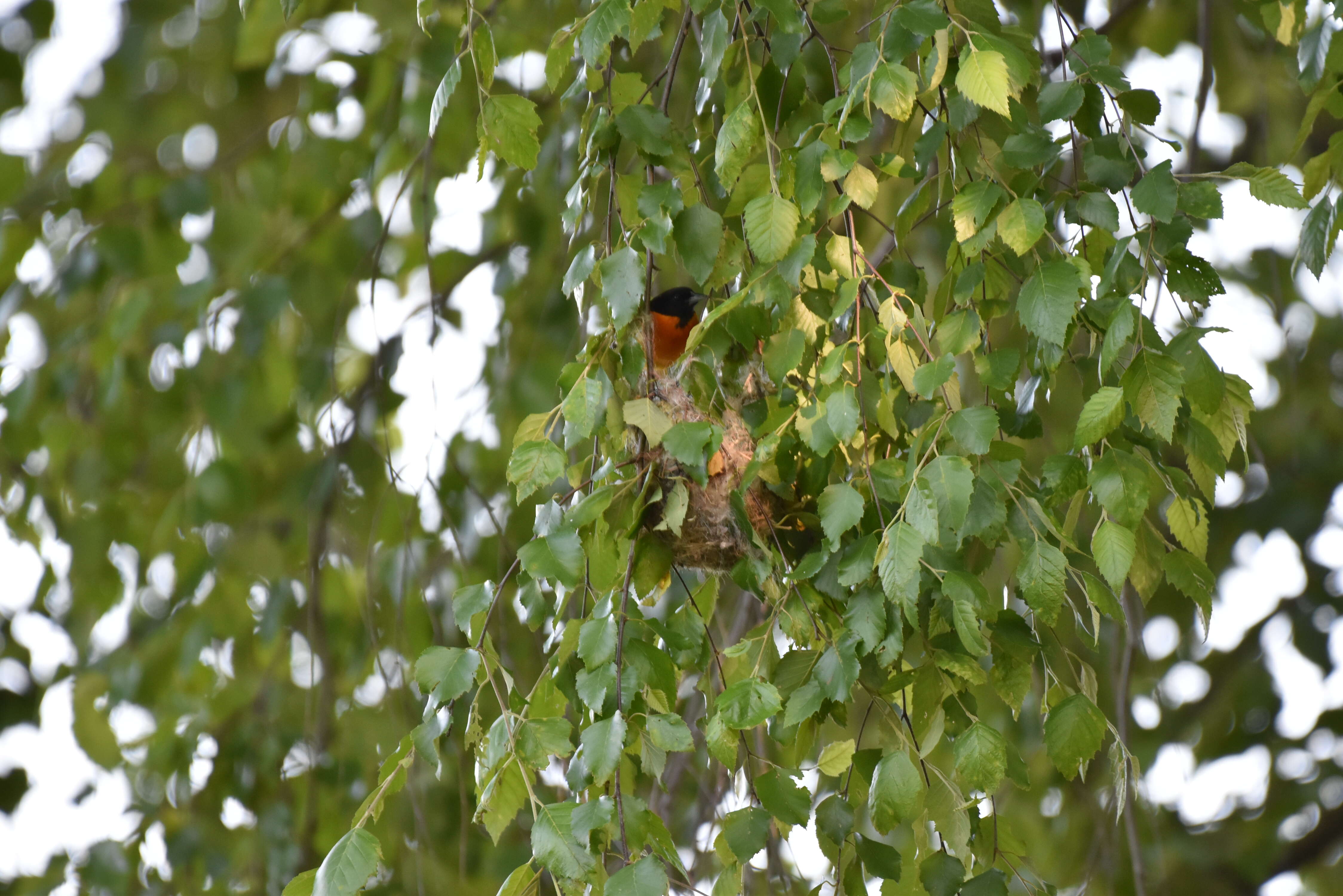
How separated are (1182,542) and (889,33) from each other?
44 cm

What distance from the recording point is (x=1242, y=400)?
3.18ft

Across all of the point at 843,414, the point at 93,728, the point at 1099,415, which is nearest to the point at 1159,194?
the point at 1099,415

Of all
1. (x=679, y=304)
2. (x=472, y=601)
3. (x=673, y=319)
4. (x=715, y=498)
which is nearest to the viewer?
(x=472, y=601)

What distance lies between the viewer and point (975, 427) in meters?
0.90

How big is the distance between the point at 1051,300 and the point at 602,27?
1.31 ft

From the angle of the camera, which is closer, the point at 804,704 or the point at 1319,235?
the point at 804,704

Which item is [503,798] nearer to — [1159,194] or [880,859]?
[880,859]

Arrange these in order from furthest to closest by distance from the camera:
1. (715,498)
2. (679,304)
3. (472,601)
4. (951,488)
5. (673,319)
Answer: (679,304) → (673,319) → (715,498) → (472,601) → (951,488)

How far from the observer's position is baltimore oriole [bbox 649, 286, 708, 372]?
7.23 ft

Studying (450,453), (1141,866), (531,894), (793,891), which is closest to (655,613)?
(450,453)

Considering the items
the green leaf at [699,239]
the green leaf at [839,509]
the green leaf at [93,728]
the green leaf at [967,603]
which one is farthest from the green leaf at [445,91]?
the green leaf at [93,728]

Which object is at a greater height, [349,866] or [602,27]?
[602,27]

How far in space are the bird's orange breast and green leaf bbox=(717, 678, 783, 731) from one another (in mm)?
1053

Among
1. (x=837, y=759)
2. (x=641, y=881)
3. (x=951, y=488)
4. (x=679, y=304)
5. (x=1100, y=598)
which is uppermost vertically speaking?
(x=951, y=488)
